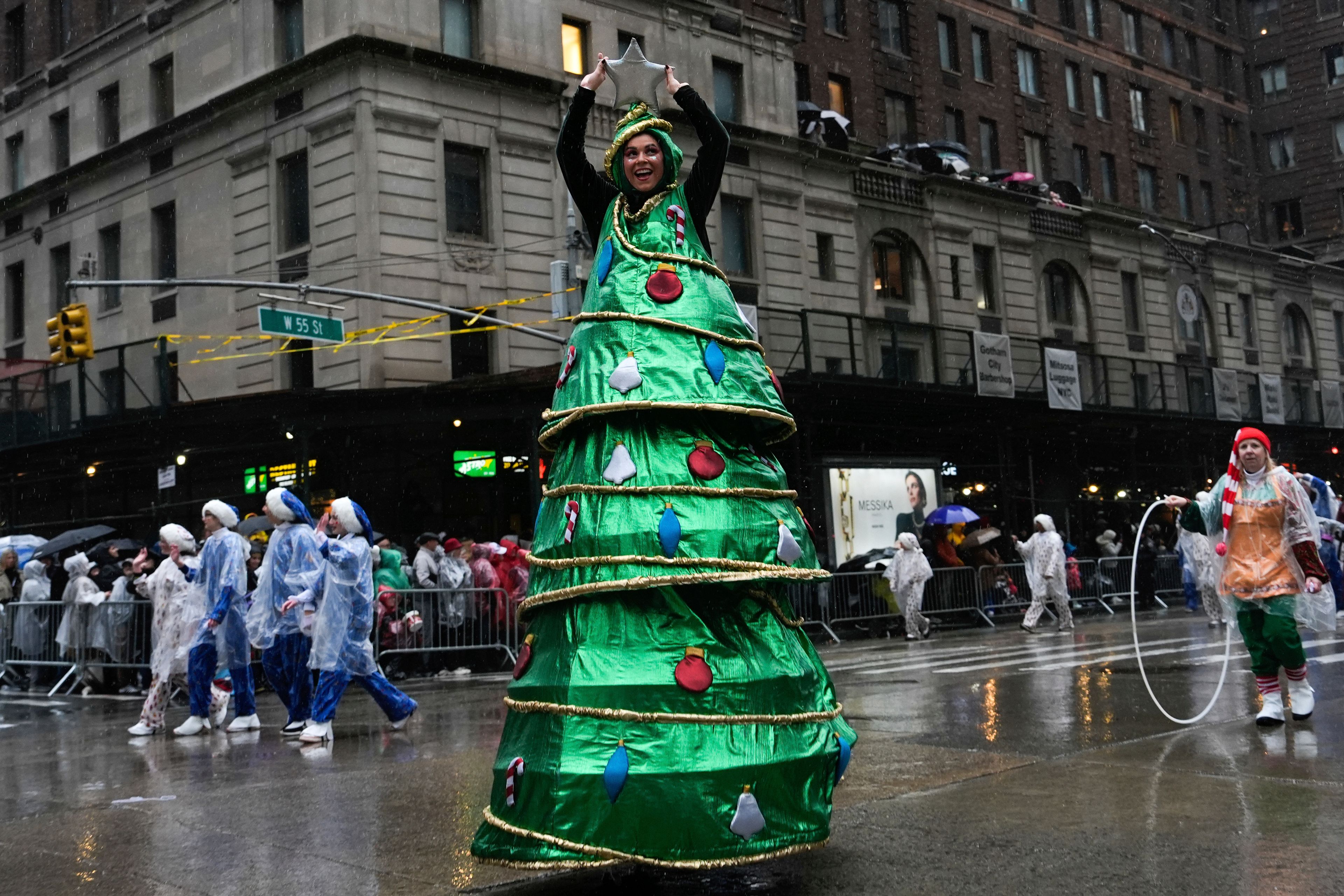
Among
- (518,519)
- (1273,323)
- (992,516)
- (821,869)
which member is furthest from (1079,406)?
(821,869)

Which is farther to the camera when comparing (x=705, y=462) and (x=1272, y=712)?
(x=1272, y=712)

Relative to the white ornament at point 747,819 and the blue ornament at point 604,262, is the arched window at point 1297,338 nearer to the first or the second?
the blue ornament at point 604,262

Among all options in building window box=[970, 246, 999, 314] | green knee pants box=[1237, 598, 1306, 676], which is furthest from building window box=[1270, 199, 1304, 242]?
green knee pants box=[1237, 598, 1306, 676]

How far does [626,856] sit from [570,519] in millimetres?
1138

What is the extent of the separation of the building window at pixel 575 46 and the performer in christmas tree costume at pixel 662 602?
25.4 metres

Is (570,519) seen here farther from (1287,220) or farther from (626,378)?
(1287,220)

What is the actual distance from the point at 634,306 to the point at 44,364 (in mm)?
27888

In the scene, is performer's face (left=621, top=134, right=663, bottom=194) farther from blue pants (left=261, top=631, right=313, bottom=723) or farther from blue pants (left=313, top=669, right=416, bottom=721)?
blue pants (left=261, top=631, right=313, bottom=723)

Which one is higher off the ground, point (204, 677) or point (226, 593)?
point (226, 593)

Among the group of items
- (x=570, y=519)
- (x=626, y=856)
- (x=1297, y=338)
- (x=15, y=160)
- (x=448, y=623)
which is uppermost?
(x=15, y=160)

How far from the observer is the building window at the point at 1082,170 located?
142 feet

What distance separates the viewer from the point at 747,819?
161 inches

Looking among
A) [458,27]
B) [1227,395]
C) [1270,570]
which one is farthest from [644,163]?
[1227,395]

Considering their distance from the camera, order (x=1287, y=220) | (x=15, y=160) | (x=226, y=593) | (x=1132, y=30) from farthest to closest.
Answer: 1. (x=1287, y=220)
2. (x=1132, y=30)
3. (x=15, y=160)
4. (x=226, y=593)
